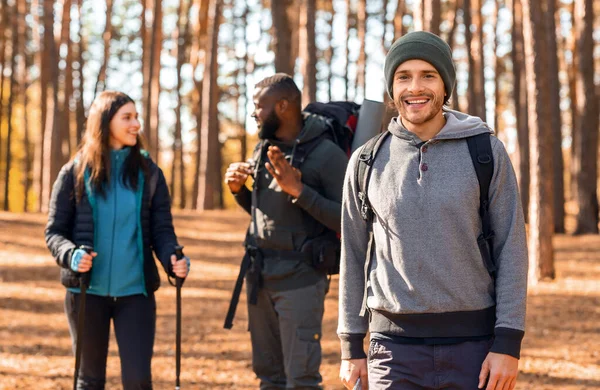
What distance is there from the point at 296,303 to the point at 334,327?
557cm

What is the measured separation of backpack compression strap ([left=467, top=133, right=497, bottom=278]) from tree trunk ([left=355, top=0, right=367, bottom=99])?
1172 inches

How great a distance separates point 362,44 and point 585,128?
15.2 meters

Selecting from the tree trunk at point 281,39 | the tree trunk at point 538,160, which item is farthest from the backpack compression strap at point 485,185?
the tree trunk at point 281,39

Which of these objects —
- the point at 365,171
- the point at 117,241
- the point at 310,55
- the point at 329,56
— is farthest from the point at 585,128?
the point at 329,56

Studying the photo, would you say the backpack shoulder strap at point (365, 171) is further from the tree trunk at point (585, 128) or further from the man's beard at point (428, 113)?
the tree trunk at point (585, 128)

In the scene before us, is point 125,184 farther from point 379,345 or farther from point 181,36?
point 181,36

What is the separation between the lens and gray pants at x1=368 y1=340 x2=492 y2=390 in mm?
2914

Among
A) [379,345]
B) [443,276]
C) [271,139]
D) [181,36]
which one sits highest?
[181,36]

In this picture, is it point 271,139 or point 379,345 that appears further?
point 271,139

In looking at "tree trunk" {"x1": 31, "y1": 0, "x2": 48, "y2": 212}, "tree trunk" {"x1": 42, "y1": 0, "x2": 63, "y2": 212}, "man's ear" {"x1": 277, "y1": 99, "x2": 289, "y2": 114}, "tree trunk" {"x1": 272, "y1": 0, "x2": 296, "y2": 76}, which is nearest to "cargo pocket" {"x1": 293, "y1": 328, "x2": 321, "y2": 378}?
"man's ear" {"x1": 277, "y1": 99, "x2": 289, "y2": 114}

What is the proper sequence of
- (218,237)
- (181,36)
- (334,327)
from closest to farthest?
(334,327)
(218,237)
(181,36)

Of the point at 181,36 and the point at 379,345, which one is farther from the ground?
the point at 181,36

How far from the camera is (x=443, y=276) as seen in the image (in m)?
2.91

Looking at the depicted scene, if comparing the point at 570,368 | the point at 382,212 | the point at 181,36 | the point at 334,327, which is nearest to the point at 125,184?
the point at 382,212
